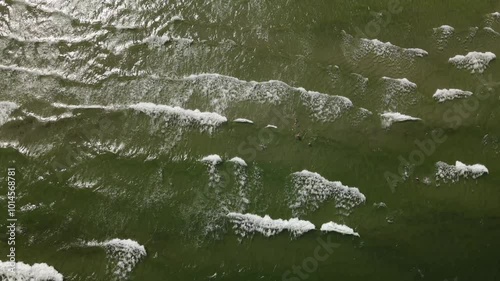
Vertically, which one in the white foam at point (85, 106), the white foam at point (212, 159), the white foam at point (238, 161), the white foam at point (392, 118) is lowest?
the white foam at point (238, 161)

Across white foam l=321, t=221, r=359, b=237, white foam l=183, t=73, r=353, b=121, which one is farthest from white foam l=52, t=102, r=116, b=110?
white foam l=321, t=221, r=359, b=237

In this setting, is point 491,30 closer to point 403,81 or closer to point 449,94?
point 449,94

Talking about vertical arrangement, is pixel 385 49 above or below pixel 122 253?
above

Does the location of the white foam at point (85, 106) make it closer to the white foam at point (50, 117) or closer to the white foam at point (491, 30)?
the white foam at point (50, 117)

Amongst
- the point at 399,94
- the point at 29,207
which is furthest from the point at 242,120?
the point at 29,207

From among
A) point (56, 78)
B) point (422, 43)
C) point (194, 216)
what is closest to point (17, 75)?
point (56, 78)

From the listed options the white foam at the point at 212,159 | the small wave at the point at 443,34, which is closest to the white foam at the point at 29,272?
the white foam at the point at 212,159
